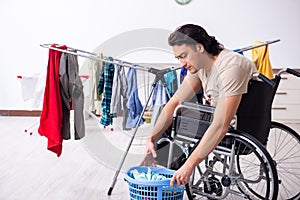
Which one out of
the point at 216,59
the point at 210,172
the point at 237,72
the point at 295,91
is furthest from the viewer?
the point at 295,91

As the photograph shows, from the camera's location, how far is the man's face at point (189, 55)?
183 cm

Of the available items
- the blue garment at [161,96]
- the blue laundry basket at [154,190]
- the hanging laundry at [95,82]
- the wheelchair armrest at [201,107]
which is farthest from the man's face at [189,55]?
the hanging laundry at [95,82]

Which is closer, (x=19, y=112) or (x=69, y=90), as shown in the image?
(x=69, y=90)

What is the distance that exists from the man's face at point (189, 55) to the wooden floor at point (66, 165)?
3.13ft

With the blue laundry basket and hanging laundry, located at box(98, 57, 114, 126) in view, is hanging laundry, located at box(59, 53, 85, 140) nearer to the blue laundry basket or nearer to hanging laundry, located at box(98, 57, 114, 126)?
hanging laundry, located at box(98, 57, 114, 126)

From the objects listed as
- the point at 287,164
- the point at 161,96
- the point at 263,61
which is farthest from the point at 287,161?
the point at 161,96

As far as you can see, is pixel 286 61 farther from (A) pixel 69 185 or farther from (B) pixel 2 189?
(B) pixel 2 189

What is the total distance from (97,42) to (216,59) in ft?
9.92

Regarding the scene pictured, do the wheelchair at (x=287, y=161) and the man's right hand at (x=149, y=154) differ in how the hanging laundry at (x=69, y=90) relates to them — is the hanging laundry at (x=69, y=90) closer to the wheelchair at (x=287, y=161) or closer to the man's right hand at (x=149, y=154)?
the man's right hand at (x=149, y=154)

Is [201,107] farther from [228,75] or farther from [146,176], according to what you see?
[146,176]

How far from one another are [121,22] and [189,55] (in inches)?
117

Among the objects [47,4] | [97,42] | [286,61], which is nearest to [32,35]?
[47,4]

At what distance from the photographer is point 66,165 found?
295cm

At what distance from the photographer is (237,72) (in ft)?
5.80
